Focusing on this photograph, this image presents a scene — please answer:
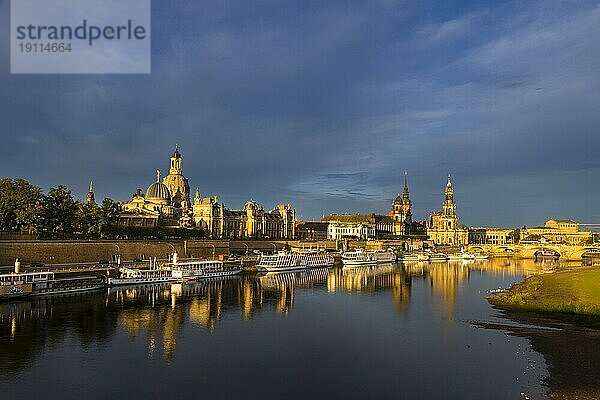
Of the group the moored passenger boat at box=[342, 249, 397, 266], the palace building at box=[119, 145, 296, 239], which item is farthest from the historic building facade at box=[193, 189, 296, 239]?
the moored passenger boat at box=[342, 249, 397, 266]

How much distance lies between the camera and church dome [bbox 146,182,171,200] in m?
140

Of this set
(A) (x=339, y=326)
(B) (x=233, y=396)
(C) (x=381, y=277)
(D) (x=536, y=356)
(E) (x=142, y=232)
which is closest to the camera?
(B) (x=233, y=396)

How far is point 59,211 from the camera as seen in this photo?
7512 centimetres

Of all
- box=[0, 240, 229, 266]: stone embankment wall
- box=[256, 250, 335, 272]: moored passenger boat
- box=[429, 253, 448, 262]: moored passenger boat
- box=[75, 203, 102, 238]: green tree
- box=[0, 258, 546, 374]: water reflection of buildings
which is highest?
box=[75, 203, 102, 238]: green tree

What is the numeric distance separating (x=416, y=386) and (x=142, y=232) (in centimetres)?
7665

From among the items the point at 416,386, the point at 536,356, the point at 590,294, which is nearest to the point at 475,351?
the point at 536,356

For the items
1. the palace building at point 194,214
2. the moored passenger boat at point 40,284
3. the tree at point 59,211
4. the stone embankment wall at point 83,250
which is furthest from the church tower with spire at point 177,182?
the moored passenger boat at point 40,284

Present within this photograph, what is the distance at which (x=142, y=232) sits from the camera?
95.8 m

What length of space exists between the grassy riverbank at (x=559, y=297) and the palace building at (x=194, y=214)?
271ft

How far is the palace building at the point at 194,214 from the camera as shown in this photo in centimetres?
12812

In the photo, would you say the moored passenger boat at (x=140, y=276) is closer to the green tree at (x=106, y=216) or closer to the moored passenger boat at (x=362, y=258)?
the green tree at (x=106, y=216)

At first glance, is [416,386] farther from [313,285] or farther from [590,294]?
[313,285]

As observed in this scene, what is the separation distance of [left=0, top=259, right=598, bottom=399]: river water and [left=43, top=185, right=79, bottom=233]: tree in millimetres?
23853

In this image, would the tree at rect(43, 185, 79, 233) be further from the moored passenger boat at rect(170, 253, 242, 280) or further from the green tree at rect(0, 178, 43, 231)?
the moored passenger boat at rect(170, 253, 242, 280)
